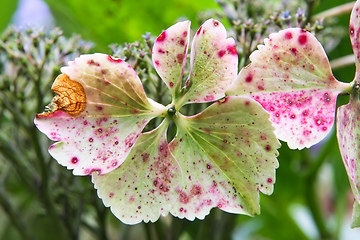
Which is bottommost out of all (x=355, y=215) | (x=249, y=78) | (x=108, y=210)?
(x=108, y=210)

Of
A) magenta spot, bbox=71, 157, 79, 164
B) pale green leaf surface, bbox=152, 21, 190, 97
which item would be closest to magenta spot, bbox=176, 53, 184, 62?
pale green leaf surface, bbox=152, 21, 190, 97

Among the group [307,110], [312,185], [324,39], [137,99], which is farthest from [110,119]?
[312,185]

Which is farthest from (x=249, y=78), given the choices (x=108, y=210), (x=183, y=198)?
(x=108, y=210)

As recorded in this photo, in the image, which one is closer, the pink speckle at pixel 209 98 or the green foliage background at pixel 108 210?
the pink speckle at pixel 209 98

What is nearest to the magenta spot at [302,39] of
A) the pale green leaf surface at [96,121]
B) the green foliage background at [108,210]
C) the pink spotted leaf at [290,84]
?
the pink spotted leaf at [290,84]

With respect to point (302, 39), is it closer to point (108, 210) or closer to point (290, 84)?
point (290, 84)

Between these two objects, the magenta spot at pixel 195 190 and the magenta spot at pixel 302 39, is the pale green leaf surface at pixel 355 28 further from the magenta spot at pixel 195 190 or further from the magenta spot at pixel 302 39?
the magenta spot at pixel 195 190

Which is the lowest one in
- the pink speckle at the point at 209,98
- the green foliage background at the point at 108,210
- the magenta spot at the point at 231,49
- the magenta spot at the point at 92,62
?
the green foliage background at the point at 108,210
